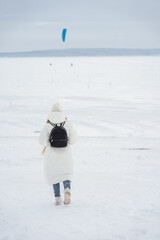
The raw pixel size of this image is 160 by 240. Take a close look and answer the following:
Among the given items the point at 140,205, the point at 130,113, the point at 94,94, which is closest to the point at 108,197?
the point at 140,205

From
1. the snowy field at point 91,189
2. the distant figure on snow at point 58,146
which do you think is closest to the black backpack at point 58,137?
the distant figure on snow at point 58,146

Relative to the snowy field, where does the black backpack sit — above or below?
above

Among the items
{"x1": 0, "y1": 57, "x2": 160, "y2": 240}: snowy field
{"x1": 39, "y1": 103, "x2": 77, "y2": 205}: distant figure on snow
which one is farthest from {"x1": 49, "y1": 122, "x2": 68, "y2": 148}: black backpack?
{"x1": 0, "y1": 57, "x2": 160, "y2": 240}: snowy field

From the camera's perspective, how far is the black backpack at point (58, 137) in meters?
3.50

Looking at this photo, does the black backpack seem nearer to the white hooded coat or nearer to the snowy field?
the white hooded coat

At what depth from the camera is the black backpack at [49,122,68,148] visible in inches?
138

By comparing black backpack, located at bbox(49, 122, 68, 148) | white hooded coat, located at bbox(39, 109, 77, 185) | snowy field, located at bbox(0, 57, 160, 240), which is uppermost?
black backpack, located at bbox(49, 122, 68, 148)

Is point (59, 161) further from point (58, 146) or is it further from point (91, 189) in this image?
point (91, 189)

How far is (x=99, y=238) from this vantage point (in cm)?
298

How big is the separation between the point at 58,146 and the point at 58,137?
10 cm

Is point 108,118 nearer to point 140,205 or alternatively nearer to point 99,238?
point 140,205

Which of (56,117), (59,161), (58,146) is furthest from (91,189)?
(56,117)

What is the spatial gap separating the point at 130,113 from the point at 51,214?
Result: 8.52 m

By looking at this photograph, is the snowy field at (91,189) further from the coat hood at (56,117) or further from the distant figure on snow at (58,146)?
the coat hood at (56,117)
